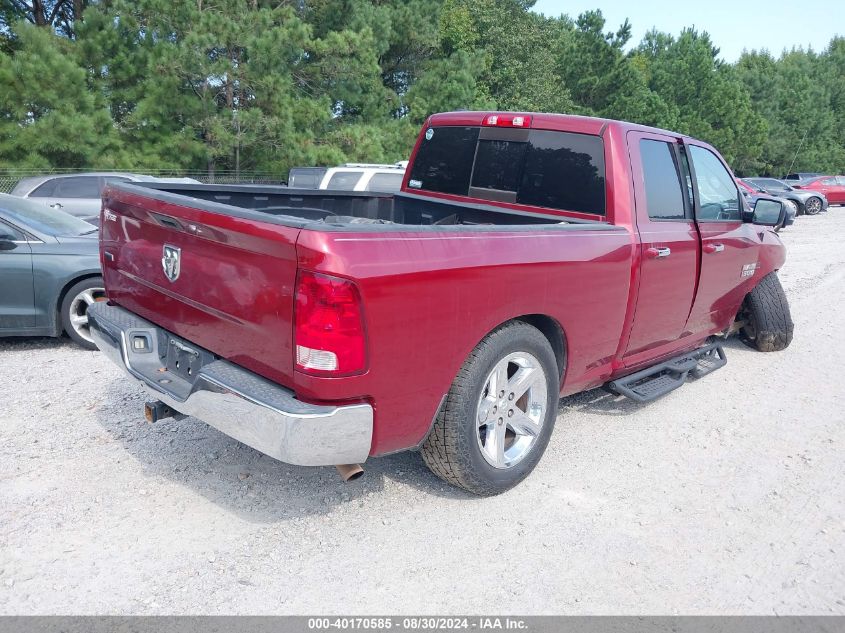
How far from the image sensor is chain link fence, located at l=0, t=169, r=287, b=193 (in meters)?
14.7

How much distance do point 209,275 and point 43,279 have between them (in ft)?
11.5

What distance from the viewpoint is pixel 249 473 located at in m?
3.80

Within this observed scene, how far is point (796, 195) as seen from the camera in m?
29.2

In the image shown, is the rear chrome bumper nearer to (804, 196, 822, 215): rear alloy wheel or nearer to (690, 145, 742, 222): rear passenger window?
(690, 145, 742, 222): rear passenger window

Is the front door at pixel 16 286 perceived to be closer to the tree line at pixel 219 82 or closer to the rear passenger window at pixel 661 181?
the rear passenger window at pixel 661 181

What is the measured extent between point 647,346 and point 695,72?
1674 inches

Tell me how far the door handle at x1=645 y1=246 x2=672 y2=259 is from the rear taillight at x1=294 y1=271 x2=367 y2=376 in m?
2.29

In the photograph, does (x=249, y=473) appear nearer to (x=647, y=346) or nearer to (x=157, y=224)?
(x=157, y=224)

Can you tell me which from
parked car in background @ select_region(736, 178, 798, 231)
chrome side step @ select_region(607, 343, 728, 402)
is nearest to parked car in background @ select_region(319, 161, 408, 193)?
parked car in background @ select_region(736, 178, 798, 231)

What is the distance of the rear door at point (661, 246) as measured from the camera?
429 centimetres

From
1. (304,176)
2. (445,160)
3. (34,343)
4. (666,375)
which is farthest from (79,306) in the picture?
(304,176)

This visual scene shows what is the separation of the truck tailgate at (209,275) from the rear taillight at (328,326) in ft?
0.24

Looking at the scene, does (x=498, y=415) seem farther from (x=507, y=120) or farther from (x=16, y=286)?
(x=16, y=286)
